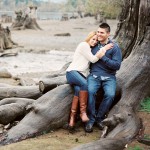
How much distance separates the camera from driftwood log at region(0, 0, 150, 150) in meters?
6.44

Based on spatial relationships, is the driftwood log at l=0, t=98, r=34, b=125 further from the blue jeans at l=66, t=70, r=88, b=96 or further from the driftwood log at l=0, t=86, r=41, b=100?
the blue jeans at l=66, t=70, r=88, b=96

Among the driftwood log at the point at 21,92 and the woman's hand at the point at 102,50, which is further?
the driftwood log at the point at 21,92

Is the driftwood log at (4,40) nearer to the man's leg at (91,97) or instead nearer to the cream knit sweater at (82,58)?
the cream knit sweater at (82,58)

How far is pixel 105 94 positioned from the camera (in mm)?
6902

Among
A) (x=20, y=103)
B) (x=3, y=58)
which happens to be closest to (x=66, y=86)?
(x=20, y=103)

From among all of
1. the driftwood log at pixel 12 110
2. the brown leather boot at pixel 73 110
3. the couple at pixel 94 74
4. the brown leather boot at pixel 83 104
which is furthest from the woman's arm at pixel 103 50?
the driftwood log at pixel 12 110

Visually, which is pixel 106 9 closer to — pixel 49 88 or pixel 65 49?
pixel 65 49

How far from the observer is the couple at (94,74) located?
688cm

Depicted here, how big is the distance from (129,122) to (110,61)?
984 mm

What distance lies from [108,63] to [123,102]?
2.43 feet

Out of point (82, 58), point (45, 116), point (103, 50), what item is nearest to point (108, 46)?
point (103, 50)

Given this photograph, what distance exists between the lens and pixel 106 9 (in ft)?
149

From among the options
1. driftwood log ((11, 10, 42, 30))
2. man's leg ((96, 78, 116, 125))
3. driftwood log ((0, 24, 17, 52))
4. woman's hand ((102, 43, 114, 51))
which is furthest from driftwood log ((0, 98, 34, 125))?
driftwood log ((11, 10, 42, 30))

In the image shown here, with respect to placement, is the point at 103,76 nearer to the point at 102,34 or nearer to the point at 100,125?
the point at 102,34
